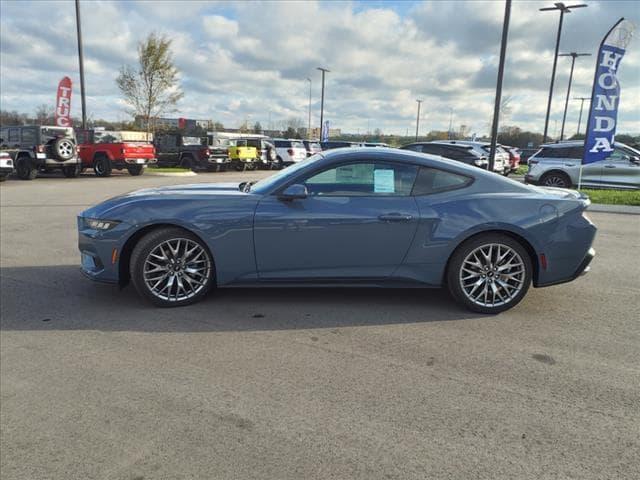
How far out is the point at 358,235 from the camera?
4.21 meters

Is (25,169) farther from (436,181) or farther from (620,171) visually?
(620,171)

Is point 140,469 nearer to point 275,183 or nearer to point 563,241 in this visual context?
point 275,183

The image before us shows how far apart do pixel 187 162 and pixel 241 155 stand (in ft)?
9.21

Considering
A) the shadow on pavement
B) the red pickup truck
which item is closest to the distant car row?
the red pickup truck

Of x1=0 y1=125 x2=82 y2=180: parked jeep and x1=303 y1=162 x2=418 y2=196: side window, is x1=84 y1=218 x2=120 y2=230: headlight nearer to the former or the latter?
x1=303 y1=162 x2=418 y2=196: side window

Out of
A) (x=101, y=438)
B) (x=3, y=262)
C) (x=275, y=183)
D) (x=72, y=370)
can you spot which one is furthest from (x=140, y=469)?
(x=3, y=262)

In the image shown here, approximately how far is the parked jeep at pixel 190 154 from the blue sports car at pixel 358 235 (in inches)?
812

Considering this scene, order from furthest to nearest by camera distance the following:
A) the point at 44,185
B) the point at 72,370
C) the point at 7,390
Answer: the point at 44,185, the point at 72,370, the point at 7,390

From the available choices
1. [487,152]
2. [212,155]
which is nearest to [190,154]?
[212,155]

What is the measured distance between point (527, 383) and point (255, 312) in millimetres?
2273

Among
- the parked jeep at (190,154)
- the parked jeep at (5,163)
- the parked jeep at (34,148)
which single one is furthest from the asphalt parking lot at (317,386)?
the parked jeep at (190,154)

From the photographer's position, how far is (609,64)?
11.9 m

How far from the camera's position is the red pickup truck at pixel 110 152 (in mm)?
20062

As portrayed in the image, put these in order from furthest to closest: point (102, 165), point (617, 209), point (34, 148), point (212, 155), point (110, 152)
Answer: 1. point (212, 155)
2. point (102, 165)
3. point (110, 152)
4. point (34, 148)
5. point (617, 209)
